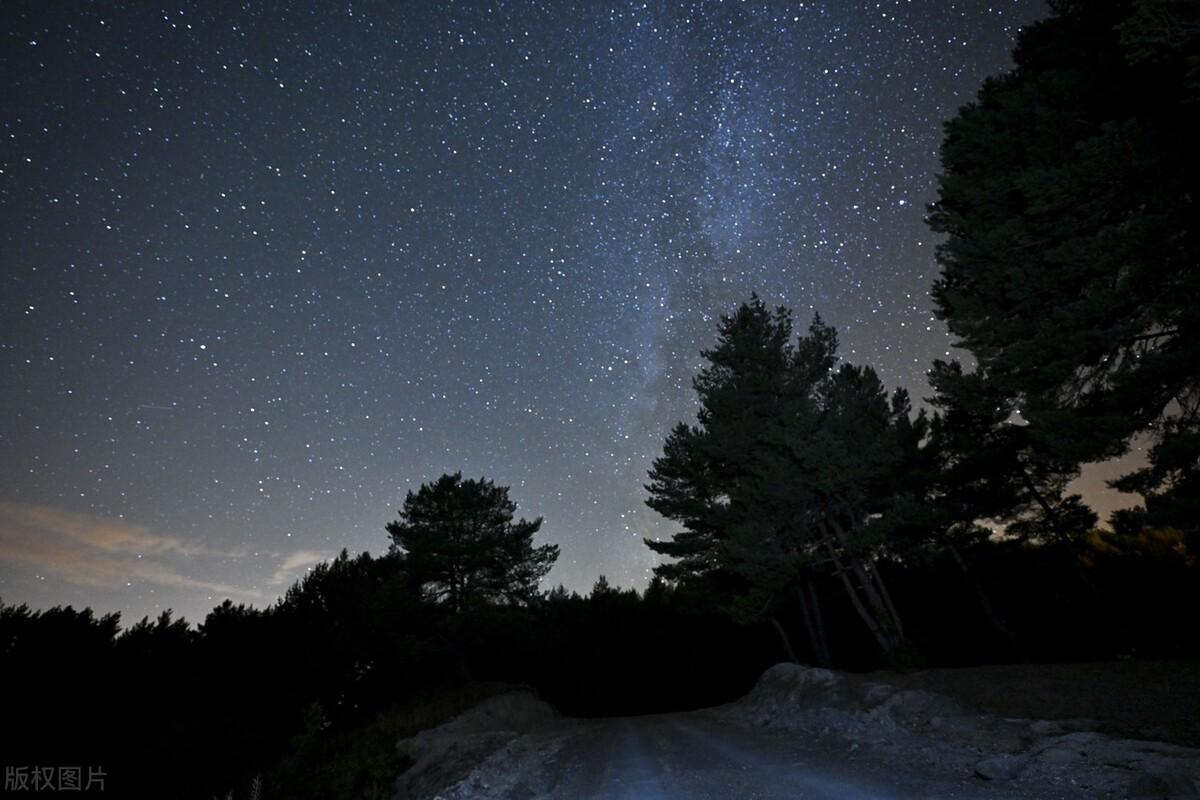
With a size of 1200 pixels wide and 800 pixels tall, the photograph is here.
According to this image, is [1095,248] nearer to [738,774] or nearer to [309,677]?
[738,774]

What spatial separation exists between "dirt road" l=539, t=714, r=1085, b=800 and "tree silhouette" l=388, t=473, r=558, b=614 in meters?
15.8

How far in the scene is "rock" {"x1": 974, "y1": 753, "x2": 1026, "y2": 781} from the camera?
18.1 feet

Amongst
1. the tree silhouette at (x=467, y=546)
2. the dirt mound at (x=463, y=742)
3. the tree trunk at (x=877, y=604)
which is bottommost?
the dirt mound at (x=463, y=742)

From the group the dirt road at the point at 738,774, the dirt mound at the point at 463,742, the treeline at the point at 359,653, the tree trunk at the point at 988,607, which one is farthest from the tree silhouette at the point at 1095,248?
the dirt mound at the point at 463,742

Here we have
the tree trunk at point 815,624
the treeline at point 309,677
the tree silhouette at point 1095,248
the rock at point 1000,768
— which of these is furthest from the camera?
the tree trunk at point 815,624

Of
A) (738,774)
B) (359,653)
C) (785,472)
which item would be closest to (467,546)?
(359,653)

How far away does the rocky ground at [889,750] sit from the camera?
17.5 ft

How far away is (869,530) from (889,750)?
37.0 feet

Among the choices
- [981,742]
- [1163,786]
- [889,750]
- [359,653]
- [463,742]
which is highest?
[359,653]

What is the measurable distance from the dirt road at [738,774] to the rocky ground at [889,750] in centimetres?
3

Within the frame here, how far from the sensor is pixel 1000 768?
5594 mm

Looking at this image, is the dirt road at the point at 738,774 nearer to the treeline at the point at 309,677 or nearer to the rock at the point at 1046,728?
the rock at the point at 1046,728

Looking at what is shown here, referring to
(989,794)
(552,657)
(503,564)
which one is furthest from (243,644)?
(989,794)

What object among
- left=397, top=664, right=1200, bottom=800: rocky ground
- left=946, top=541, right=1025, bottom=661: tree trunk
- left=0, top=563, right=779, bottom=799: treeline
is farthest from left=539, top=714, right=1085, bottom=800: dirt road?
left=946, top=541, right=1025, bottom=661: tree trunk
